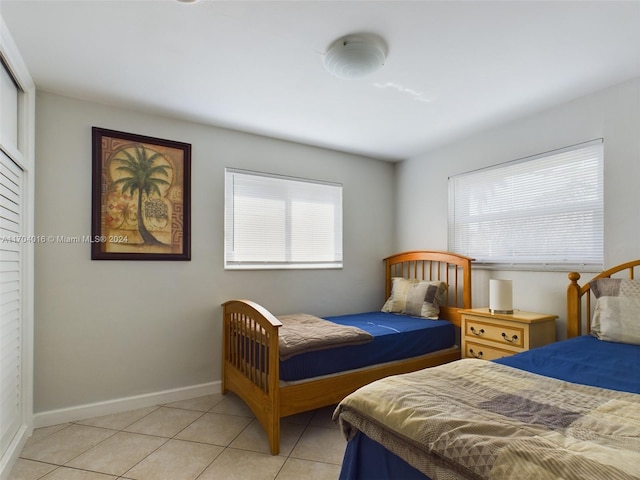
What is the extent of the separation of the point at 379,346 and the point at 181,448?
4.74 feet

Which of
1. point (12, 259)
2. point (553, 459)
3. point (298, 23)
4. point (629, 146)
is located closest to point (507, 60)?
point (629, 146)

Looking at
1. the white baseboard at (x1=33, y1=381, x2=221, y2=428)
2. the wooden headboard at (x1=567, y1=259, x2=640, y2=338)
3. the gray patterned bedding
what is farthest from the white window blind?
the white baseboard at (x1=33, y1=381, x2=221, y2=428)

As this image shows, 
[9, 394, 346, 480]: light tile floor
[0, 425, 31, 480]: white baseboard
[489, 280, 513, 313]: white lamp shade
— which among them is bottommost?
[9, 394, 346, 480]: light tile floor

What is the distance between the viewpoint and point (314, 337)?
232 centimetres

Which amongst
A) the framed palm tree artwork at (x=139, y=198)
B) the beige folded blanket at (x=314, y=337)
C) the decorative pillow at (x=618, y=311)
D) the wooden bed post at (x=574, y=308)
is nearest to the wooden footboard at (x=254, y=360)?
the beige folded blanket at (x=314, y=337)

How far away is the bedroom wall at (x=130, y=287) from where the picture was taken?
243cm

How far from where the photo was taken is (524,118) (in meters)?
2.87

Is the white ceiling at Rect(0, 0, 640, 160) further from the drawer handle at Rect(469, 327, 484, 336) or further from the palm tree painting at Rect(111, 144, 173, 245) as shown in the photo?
the drawer handle at Rect(469, 327, 484, 336)

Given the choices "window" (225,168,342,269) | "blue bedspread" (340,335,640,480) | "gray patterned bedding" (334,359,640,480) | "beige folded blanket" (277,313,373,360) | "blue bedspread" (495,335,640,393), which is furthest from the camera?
"window" (225,168,342,269)

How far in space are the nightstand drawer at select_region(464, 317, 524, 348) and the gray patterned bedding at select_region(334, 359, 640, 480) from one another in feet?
3.70

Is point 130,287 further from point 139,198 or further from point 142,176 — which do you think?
point 142,176

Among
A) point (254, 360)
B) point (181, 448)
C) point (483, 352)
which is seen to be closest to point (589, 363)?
point (483, 352)

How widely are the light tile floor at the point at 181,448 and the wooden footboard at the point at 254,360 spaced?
6.0 inches

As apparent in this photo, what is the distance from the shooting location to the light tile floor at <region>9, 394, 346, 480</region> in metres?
1.87
